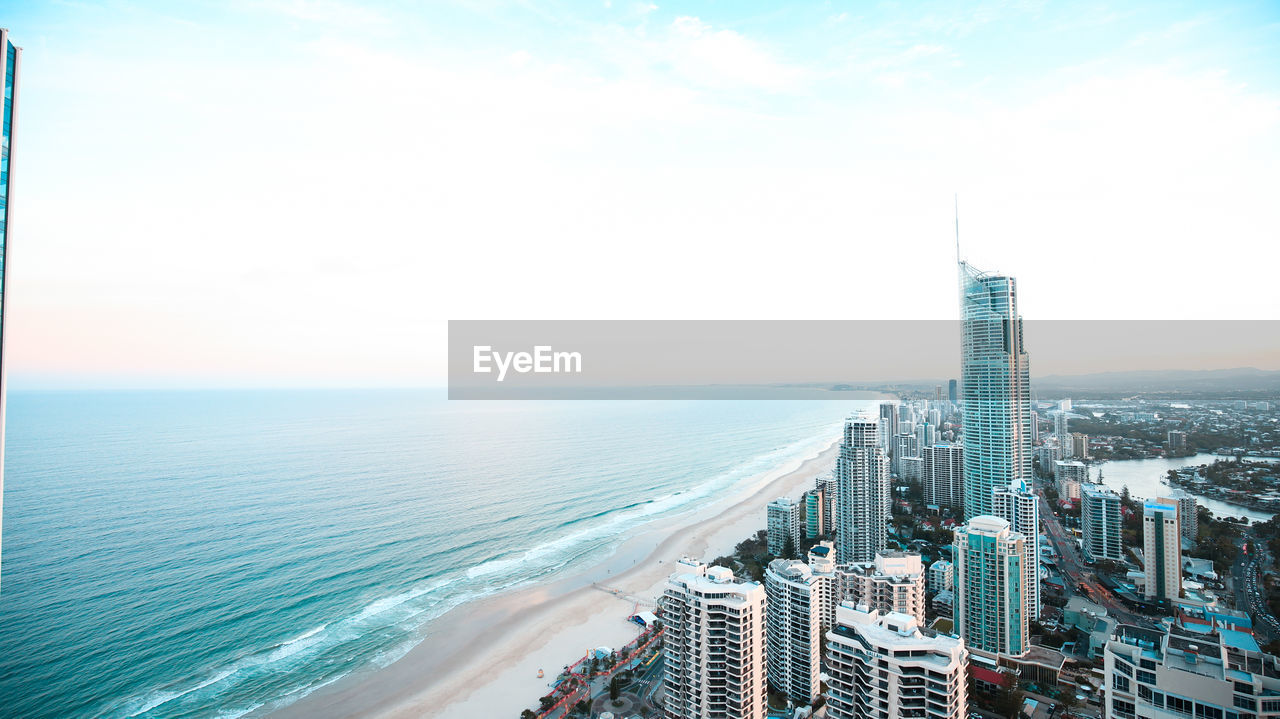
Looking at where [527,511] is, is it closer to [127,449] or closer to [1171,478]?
[127,449]

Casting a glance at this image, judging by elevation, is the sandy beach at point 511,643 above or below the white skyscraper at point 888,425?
below

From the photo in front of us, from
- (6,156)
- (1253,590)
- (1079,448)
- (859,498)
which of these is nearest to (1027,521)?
(859,498)

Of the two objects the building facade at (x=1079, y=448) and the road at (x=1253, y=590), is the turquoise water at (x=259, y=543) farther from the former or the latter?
the building facade at (x=1079, y=448)

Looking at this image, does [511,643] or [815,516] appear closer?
[511,643]

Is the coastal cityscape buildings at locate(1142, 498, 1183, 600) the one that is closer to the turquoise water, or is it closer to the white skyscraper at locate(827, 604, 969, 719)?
the white skyscraper at locate(827, 604, 969, 719)

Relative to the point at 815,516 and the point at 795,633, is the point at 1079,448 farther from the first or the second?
the point at 795,633

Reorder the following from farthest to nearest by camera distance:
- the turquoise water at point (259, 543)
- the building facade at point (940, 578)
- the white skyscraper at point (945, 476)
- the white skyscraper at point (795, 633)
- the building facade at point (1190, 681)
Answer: the white skyscraper at point (945, 476)
the building facade at point (940, 578)
the turquoise water at point (259, 543)
the white skyscraper at point (795, 633)
the building facade at point (1190, 681)

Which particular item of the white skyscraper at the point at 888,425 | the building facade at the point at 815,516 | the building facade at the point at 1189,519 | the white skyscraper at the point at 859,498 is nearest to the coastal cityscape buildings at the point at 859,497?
the white skyscraper at the point at 859,498
